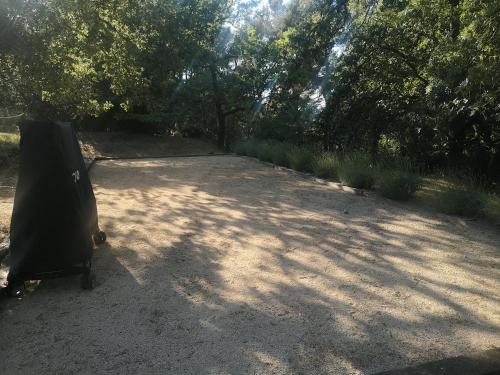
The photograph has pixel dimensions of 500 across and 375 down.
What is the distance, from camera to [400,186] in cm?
710

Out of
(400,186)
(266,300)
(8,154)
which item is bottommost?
(8,154)

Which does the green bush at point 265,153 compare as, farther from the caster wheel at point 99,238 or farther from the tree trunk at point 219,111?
the caster wheel at point 99,238

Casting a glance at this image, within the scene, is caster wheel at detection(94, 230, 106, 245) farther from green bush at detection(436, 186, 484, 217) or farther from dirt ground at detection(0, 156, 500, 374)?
green bush at detection(436, 186, 484, 217)

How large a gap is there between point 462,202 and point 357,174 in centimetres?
238

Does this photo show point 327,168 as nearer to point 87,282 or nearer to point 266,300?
point 266,300

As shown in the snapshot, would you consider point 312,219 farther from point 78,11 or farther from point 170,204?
point 78,11

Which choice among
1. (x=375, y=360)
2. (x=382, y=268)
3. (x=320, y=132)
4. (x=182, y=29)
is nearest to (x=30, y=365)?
(x=375, y=360)

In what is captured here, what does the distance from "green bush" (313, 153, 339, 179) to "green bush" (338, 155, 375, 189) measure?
32 cm

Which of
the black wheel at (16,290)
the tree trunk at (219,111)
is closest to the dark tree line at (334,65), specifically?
the tree trunk at (219,111)

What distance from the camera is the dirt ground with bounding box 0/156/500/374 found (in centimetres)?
256

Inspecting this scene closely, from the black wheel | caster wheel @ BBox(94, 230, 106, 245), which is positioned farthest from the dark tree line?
the black wheel

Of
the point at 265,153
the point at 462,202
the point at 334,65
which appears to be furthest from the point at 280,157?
the point at 462,202

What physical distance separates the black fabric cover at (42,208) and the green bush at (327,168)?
6.96m

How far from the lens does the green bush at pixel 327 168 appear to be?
30.5 feet
